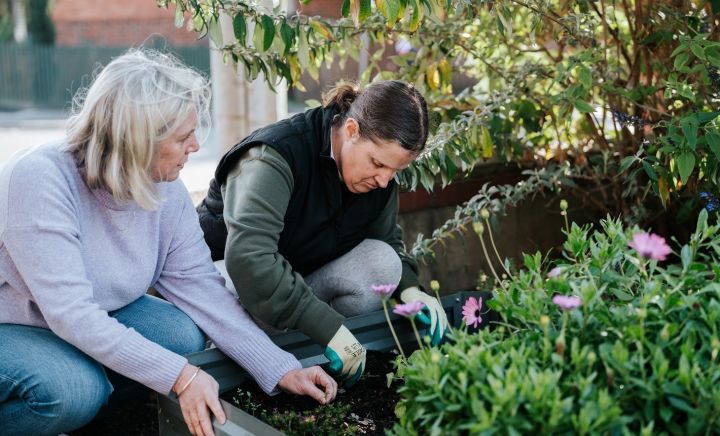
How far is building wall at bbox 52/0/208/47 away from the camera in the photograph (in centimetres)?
2189

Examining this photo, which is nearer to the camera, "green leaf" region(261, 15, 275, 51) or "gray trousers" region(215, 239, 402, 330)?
"green leaf" region(261, 15, 275, 51)

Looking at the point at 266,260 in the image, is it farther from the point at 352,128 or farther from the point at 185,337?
the point at 352,128

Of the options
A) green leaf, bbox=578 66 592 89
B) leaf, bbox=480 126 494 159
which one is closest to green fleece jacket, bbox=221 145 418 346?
leaf, bbox=480 126 494 159

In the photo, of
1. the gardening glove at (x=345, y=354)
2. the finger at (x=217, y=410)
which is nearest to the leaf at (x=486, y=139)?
the gardening glove at (x=345, y=354)

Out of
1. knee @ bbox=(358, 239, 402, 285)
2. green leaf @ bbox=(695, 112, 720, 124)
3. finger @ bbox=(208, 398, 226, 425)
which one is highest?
green leaf @ bbox=(695, 112, 720, 124)

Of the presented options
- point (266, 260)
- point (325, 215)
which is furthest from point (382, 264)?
point (266, 260)

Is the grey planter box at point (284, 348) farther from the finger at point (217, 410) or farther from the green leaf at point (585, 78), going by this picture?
the green leaf at point (585, 78)

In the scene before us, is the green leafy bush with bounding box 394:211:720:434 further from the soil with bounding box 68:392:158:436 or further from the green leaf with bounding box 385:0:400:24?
the soil with bounding box 68:392:158:436

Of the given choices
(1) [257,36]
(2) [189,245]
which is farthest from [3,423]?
(1) [257,36]

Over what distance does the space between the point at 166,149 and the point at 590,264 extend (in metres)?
0.92

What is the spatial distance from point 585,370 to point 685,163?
40.3 inches

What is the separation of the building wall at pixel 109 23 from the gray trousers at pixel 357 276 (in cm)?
2000

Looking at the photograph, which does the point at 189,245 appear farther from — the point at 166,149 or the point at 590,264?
the point at 590,264

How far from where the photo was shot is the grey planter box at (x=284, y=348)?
5.45 feet
